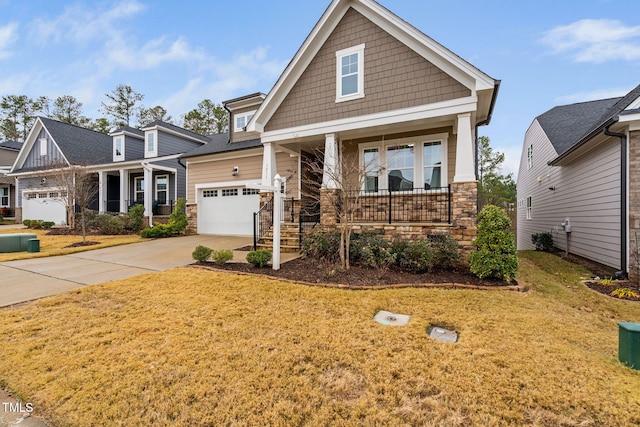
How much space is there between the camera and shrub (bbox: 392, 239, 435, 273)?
21.2 ft

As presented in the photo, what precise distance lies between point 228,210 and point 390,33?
9946 millimetres

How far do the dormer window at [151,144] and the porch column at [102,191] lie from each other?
11.7ft

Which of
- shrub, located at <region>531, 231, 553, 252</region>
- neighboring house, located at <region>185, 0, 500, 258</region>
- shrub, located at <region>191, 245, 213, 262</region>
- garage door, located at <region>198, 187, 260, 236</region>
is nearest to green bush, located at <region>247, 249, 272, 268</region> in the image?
shrub, located at <region>191, 245, 213, 262</region>

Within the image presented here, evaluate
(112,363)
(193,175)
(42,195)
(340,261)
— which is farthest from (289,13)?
(42,195)

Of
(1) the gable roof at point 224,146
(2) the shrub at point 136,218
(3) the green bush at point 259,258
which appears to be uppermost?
(1) the gable roof at point 224,146

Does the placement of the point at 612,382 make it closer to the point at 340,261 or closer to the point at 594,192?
the point at 340,261

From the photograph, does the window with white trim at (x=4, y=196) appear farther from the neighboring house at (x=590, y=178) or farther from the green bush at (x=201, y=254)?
the neighboring house at (x=590, y=178)

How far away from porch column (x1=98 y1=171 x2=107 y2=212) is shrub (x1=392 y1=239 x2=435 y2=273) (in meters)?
18.6

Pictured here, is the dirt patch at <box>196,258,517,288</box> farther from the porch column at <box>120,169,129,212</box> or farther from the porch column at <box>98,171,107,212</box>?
the porch column at <box>98,171,107,212</box>

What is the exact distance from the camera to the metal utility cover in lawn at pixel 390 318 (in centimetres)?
403

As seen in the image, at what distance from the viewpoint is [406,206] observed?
30.3ft

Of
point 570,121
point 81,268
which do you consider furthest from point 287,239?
point 570,121

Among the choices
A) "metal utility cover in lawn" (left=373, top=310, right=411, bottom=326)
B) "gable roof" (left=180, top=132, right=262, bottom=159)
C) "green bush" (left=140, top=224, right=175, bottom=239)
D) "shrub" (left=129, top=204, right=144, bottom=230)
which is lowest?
"metal utility cover in lawn" (left=373, top=310, right=411, bottom=326)

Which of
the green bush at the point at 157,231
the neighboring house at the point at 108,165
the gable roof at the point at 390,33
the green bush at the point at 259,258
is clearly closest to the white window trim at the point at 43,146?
the neighboring house at the point at 108,165
